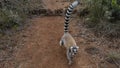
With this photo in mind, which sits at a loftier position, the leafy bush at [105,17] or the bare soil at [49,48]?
the leafy bush at [105,17]

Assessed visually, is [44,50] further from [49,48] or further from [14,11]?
[14,11]

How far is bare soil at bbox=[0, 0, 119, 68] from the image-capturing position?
662 centimetres

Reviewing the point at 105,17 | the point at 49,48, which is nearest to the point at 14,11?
the point at 49,48

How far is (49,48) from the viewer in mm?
7375

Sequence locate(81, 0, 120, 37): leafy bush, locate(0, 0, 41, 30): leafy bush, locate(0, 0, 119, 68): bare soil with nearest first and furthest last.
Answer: locate(0, 0, 119, 68): bare soil < locate(81, 0, 120, 37): leafy bush < locate(0, 0, 41, 30): leafy bush

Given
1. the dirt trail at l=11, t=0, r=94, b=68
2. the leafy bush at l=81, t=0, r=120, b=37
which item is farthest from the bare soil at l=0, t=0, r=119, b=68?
the leafy bush at l=81, t=0, r=120, b=37

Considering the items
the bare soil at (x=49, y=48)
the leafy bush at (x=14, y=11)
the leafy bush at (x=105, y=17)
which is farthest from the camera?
the leafy bush at (x=14, y=11)

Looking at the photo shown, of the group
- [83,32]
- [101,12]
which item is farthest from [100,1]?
[83,32]

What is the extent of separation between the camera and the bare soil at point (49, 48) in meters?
6.62

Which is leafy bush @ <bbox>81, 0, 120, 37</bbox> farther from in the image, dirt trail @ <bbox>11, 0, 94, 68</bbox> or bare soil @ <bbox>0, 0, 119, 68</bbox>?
dirt trail @ <bbox>11, 0, 94, 68</bbox>

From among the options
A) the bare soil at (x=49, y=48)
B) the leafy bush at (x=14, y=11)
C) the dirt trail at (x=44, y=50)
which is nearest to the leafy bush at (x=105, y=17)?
the bare soil at (x=49, y=48)

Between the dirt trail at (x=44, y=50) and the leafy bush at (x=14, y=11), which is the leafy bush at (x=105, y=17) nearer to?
the dirt trail at (x=44, y=50)

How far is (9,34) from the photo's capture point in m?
7.93

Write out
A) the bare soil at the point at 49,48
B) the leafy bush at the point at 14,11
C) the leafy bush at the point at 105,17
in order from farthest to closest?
1. the leafy bush at the point at 14,11
2. the leafy bush at the point at 105,17
3. the bare soil at the point at 49,48
